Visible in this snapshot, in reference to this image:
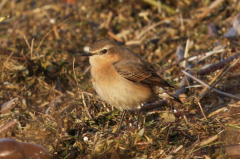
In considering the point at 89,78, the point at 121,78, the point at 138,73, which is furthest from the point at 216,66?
the point at 89,78

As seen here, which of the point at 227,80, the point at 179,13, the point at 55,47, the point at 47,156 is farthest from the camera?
the point at 179,13

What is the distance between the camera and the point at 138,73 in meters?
6.51

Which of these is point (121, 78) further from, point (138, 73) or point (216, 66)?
point (216, 66)

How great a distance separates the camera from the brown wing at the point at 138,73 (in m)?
6.30

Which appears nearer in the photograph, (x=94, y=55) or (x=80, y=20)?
(x=94, y=55)

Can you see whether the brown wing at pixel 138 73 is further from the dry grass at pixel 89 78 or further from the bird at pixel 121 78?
the dry grass at pixel 89 78

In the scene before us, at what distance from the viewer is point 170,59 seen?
8.93m

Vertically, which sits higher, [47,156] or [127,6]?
[127,6]

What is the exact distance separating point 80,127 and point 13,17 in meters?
6.75

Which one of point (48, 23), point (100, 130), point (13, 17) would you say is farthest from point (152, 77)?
point (13, 17)

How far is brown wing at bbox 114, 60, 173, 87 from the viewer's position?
630 centimetres

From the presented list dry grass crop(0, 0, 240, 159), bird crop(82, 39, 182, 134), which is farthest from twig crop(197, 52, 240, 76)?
bird crop(82, 39, 182, 134)

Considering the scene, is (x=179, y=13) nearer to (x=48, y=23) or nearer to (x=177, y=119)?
(x=48, y=23)

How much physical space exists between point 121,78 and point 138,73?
0.48m
